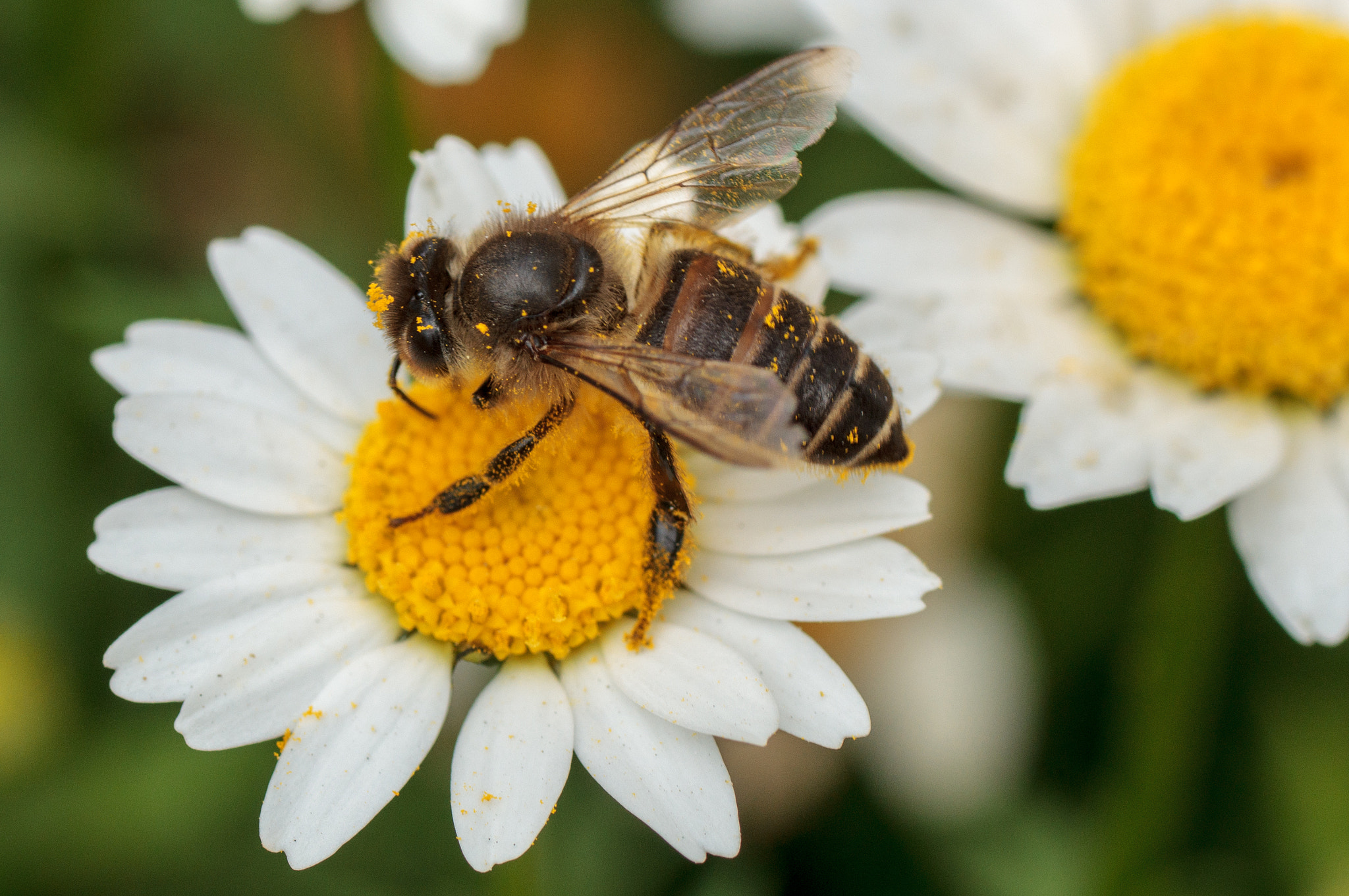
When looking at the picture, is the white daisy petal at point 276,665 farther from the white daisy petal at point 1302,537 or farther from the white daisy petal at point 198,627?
the white daisy petal at point 1302,537

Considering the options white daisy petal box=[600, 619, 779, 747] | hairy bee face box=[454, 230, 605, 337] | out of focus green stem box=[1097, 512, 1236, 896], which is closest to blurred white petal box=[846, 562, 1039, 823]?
out of focus green stem box=[1097, 512, 1236, 896]

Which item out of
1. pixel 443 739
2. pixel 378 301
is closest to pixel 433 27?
pixel 378 301

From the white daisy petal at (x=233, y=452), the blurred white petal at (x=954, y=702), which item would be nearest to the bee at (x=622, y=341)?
the white daisy petal at (x=233, y=452)

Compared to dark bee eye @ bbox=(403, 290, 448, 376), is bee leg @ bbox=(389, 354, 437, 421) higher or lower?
lower

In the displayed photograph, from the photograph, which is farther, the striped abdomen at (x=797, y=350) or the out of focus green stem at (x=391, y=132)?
the out of focus green stem at (x=391, y=132)

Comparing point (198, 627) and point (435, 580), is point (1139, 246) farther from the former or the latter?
point (198, 627)

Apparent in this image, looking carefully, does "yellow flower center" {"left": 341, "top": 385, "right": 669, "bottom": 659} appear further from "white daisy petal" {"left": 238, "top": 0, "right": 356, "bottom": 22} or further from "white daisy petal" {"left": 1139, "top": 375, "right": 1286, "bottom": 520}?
"white daisy petal" {"left": 238, "top": 0, "right": 356, "bottom": 22}
